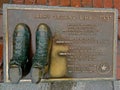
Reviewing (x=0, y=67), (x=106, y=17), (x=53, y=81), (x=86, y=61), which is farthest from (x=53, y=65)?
(x=106, y=17)

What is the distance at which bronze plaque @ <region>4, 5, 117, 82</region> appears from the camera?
1531 mm

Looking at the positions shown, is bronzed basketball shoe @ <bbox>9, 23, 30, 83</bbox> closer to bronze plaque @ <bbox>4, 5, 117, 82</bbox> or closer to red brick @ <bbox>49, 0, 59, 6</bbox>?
bronze plaque @ <bbox>4, 5, 117, 82</bbox>

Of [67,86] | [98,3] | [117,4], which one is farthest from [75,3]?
[67,86]

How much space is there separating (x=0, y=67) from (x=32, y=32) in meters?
0.28

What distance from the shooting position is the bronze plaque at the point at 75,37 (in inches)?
60.3

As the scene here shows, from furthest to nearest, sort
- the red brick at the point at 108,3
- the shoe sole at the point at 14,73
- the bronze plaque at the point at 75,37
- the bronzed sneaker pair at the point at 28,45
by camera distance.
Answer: the red brick at the point at 108,3 → the bronze plaque at the point at 75,37 → the bronzed sneaker pair at the point at 28,45 → the shoe sole at the point at 14,73

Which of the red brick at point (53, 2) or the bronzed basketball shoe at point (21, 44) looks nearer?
the bronzed basketball shoe at point (21, 44)

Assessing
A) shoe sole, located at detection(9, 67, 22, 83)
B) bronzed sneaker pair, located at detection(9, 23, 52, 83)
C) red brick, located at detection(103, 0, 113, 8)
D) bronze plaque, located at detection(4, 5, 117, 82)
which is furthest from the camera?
red brick, located at detection(103, 0, 113, 8)

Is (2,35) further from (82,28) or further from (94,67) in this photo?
(94,67)

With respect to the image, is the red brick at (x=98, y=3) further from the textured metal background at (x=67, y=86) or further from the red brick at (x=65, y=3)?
the textured metal background at (x=67, y=86)

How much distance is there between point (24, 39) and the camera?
1.48m

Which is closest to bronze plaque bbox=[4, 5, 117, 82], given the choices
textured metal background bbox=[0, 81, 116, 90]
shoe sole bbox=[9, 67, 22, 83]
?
textured metal background bbox=[0, 81, 116, 90]

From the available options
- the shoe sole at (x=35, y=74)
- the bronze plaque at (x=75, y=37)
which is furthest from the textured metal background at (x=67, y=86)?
the shoe sole at (x=35, y=74)

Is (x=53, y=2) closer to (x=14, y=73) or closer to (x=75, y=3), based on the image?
(x=75, y=3)
